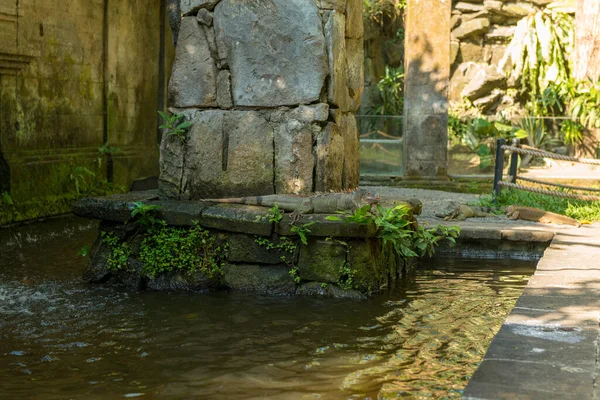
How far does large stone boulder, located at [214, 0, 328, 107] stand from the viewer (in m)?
6.47

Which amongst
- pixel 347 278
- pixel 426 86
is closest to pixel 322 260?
pixel 347 278

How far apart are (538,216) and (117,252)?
16.0 ft

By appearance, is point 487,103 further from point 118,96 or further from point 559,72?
point 118,96

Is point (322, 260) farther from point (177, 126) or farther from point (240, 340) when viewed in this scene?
point (177, 126)

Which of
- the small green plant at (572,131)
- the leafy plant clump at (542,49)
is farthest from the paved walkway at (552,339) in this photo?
the leafy plant clump at (542,49)

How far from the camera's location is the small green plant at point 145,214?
6.42m

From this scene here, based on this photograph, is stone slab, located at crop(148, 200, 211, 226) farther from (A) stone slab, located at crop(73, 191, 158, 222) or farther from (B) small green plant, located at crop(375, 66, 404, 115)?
(B) small green plant, located at crop(375, 66, 404, 115)

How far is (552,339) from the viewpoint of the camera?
4.29 m

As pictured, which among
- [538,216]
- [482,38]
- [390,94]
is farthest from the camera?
[482,38]

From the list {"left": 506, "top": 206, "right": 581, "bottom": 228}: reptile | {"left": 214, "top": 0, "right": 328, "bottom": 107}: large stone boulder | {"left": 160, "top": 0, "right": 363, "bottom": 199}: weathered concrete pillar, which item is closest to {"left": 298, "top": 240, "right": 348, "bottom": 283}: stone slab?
{"left": 160, "top": 0, "right": 363, "bottom": 199}: weathered concrete pillar

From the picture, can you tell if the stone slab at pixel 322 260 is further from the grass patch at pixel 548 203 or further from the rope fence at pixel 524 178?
the rope fence at pixel 524 178

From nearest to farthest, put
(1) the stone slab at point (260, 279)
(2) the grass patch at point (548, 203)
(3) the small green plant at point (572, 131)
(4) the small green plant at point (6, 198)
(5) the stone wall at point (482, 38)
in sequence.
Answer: (1) the stone slab at point (260, 279)
(2) the grass patch at point (548, 203)
(4) the small green plant at point (6, 198)
(3) the small green plant at point (572, 131)
(5) the stone wall at point (482, 38)

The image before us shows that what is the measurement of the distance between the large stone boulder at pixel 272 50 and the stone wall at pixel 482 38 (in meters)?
15.6

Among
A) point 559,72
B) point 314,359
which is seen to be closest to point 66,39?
point 314,359
